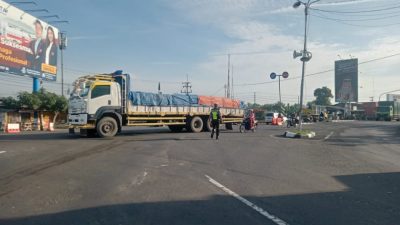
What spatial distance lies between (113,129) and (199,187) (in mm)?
12976

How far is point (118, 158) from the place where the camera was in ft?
38.0

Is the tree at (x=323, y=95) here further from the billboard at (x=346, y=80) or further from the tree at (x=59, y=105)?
the tree at (x=59, y=105)

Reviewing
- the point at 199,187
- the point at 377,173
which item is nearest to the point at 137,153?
the point at 199,187

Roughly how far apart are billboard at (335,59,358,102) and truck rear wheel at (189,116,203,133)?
6309cm

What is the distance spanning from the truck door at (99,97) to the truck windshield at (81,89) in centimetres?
31

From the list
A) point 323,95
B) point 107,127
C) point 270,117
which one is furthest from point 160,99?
point 323,95

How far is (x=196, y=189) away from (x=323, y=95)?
4942 inches

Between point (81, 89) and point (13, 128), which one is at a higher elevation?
point (81, 89)

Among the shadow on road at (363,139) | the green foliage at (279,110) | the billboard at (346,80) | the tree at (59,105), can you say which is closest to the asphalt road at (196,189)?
the shadow on road at (363,139)

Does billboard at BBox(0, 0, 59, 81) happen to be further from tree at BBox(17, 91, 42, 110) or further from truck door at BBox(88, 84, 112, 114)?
truck door at BBox(88, 84, 112, 114)

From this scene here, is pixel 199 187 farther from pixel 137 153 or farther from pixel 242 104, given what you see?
pixel 242 104

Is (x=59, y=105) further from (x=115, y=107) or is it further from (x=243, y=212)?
(x=243, y=212)

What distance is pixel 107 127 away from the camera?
1967cm

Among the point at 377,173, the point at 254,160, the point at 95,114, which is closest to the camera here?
the point at 377,173
